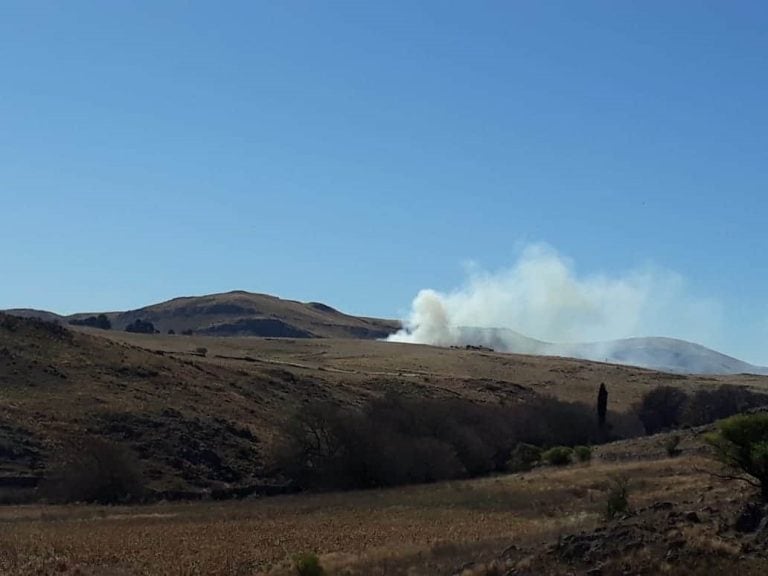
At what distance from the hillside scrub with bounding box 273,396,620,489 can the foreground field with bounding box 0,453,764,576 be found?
614 centimetres

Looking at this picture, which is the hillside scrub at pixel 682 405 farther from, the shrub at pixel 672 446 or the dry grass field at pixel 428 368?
the shrub at pixel 672 446

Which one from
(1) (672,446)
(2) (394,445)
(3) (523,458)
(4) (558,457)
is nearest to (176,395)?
(2) (394,445)

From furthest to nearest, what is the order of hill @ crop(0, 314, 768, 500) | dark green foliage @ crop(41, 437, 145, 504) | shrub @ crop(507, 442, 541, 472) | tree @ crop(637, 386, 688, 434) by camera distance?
1. tree @ crop(637, 386, 688, 434)
2. shrub @ crop(507, 442, 541, 472)
3. hill @ crop(0, 314, 768, 500)
4. dark green foliage @ crop(41, 437, 145, 504)

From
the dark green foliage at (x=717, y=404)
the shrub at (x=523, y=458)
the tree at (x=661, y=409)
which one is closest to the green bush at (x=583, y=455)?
the shrub at (x=523, y=458)

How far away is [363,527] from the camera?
115 ft

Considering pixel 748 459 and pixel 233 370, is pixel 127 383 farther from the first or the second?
pixel 748 459

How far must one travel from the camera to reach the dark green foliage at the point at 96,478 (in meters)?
50.6

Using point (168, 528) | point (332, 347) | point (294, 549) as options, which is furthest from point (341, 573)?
point (332, 347)

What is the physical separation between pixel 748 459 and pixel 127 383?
191 feet

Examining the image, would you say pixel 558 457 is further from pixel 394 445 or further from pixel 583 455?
pixel 394 445

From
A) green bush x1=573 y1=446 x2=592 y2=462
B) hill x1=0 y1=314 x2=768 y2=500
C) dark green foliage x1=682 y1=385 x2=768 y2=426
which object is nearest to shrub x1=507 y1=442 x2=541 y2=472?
green bush x1=573 y1=446 x2=592 y2=462

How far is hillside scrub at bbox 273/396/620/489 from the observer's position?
2376 inches

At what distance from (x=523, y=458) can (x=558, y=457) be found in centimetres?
560

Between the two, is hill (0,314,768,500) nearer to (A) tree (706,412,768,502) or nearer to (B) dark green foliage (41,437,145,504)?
(B) dark green foliage (41,437,145,504)
